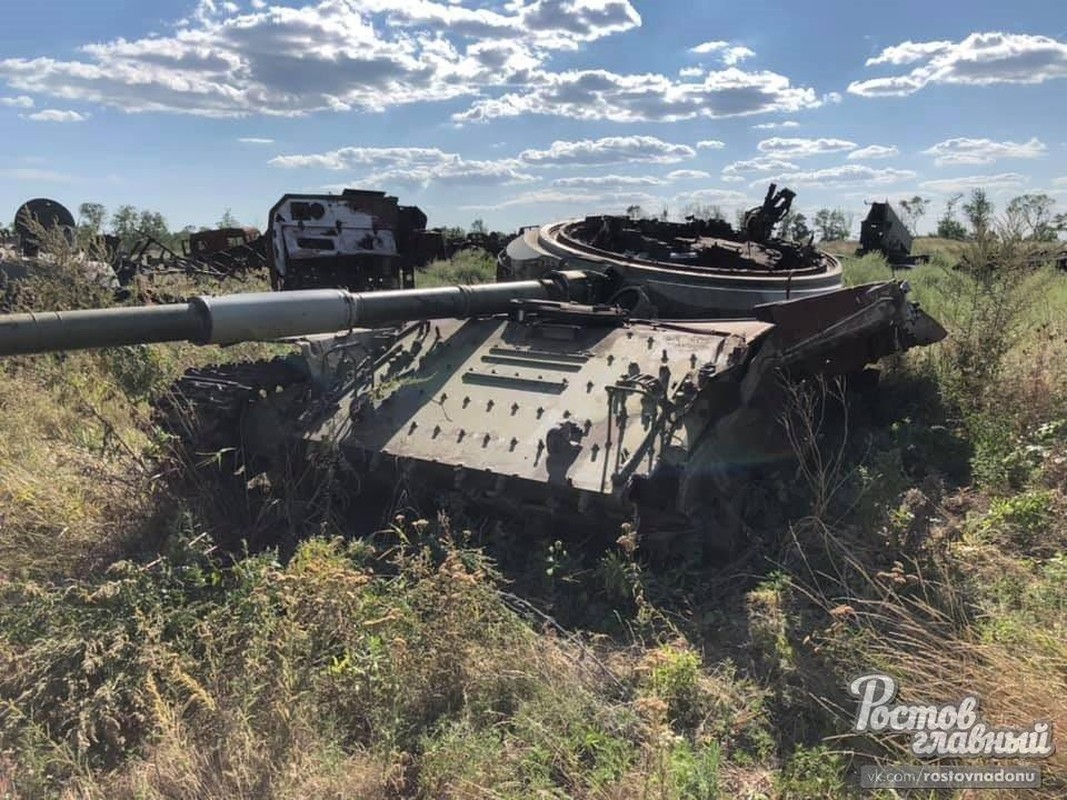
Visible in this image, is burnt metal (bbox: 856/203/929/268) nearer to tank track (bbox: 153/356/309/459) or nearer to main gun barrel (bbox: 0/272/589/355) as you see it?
main gun barrel (bbox: 0/272/589/355)

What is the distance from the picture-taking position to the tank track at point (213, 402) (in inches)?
226

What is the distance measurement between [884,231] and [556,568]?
1895cm

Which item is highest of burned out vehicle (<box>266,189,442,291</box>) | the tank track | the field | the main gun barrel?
burned out vehicle (<box>266,189,442,291</box>)

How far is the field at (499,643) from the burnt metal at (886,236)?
16.0 m

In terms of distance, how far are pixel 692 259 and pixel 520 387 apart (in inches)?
124

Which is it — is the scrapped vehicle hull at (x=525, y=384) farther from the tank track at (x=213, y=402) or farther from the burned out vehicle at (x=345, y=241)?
the burned out vehicle at (x=345, y=241)

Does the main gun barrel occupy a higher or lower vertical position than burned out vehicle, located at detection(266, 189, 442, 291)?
lower

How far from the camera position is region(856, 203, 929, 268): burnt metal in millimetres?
20797

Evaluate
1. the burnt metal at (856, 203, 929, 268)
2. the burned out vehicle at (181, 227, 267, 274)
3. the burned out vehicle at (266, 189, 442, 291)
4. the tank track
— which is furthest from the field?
the burnt metal at (856, 203, 929, 268)

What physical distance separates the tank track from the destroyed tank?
1 cm

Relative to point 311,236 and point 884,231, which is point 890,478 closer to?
point 311,236

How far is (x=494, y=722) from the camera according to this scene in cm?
369

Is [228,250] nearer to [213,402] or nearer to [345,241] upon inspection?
[345,241]

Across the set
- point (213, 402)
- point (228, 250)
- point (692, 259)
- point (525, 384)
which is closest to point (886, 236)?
point (692, 259)
